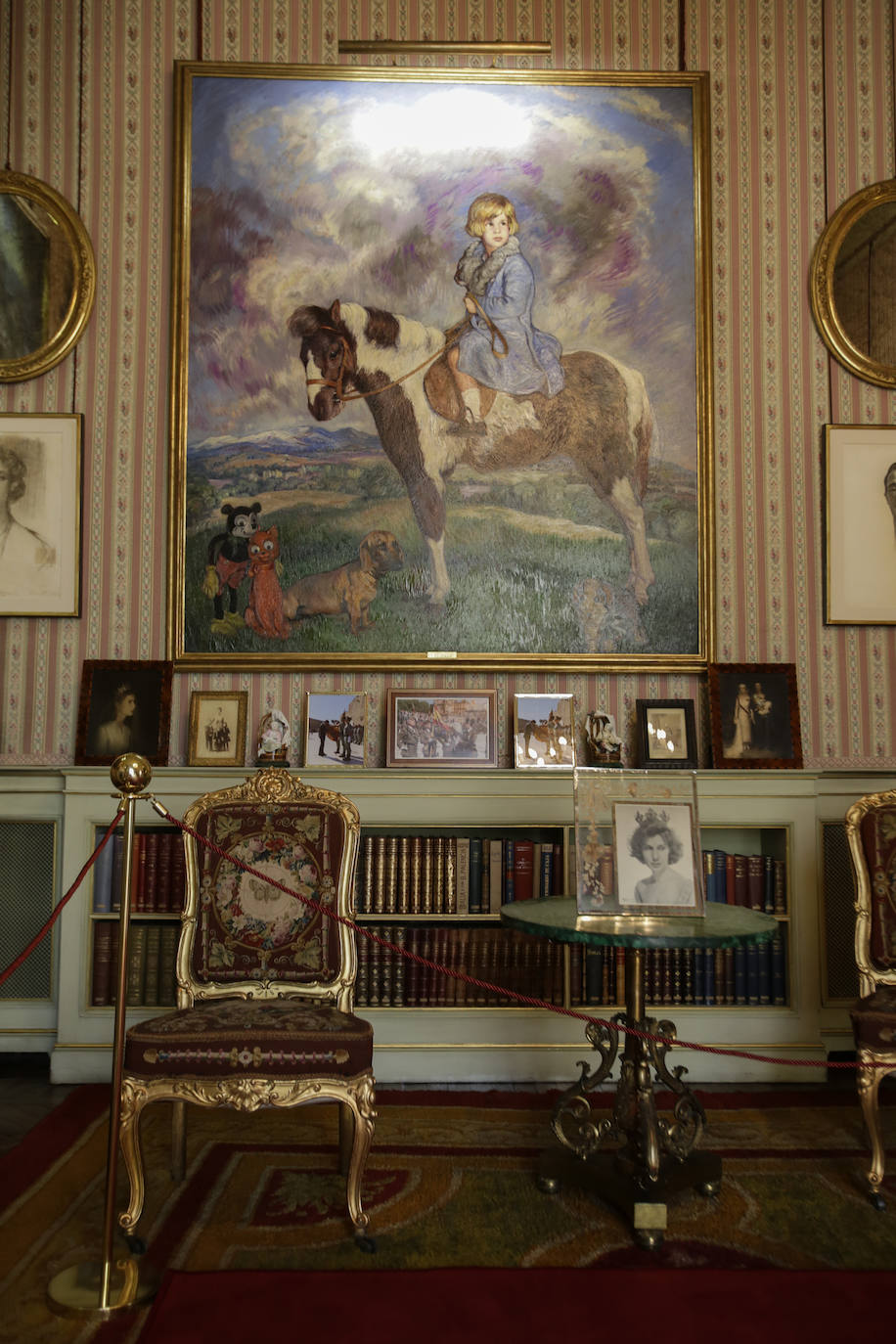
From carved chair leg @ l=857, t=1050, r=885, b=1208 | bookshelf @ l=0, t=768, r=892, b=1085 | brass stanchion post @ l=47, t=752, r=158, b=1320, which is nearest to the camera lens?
brass stanchion post @ l=47, t=752, r=158, b=1320

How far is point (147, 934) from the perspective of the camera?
157 inches

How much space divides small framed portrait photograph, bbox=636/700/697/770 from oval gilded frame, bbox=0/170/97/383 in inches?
122

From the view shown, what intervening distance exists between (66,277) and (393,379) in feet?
5.20

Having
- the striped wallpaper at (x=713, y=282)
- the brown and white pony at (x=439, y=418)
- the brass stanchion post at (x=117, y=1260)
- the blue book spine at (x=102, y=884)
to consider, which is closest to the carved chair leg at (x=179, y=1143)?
the brass stanchion post at (x=117, y=1260)

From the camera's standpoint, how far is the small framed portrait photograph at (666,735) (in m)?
4.34

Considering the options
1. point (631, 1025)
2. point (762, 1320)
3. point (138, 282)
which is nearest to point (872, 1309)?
point (762, 1320)

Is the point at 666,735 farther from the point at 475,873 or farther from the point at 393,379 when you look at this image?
the point at 393,379

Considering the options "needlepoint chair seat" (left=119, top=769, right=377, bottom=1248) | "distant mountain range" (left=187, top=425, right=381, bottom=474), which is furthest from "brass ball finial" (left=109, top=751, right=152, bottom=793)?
"distant mountain range" (left=187, top=425, right=381, bottom=474)

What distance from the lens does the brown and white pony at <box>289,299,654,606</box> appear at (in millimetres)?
4434

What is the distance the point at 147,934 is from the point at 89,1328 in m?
1.86

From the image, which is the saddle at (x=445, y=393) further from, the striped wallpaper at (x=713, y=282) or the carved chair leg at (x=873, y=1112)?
the carved chair leg at (x=873, y=1112)

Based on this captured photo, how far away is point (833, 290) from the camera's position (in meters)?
4.55

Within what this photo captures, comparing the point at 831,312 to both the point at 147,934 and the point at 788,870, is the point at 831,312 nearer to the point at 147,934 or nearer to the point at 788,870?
the point at 788,870

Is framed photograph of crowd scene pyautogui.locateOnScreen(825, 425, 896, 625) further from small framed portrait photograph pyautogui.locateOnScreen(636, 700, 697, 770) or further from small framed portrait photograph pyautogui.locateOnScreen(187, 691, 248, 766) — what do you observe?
small framed portrait photograph pyautogui.locateOnScreen(187, 691, 248, 766)
